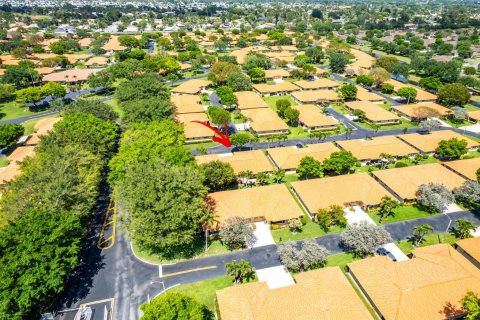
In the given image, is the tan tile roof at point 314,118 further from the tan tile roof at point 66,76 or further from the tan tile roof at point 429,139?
the tan tile roof at point 66,76

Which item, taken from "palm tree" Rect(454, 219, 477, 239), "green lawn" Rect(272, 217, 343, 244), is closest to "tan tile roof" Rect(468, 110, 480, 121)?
"palm tree" Rect(454, 219, 477, 239)

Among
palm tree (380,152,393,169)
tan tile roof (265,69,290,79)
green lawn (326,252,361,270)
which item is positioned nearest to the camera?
green lawn (326,252,361,270)

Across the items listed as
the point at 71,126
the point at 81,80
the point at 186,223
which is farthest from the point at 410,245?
the point at 81,80

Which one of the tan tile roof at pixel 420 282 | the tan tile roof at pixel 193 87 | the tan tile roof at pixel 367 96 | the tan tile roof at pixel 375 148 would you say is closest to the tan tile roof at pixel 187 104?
the tan tile roof at pixel 193 87

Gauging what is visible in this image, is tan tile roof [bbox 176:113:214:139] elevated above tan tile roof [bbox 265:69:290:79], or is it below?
below

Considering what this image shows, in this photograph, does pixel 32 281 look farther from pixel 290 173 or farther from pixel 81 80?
pixel 81 80

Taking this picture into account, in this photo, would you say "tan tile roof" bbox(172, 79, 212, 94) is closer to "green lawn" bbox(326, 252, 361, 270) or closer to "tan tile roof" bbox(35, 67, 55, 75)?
"tan tile roof" bbox(35, 67, 55, 75)
